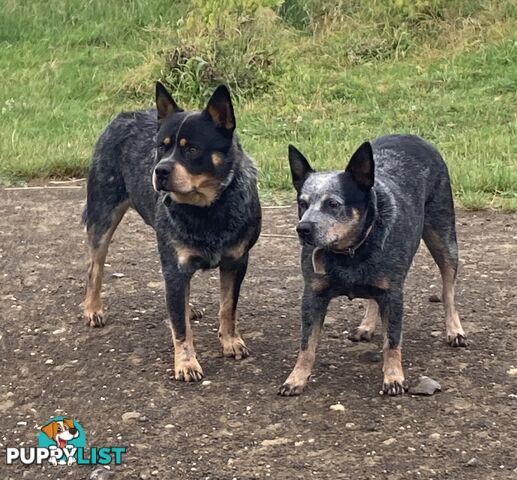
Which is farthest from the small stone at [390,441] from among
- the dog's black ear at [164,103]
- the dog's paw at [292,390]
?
the dog's black ear at [164,103]

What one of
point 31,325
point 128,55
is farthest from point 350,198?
point 128,55

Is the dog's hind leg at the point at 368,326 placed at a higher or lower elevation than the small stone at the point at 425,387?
lower

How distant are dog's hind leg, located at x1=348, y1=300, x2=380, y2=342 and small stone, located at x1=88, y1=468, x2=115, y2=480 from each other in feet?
5.77

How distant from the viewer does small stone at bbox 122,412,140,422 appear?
4821 mm

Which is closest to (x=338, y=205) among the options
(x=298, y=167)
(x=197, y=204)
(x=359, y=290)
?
(x=298, y=167)

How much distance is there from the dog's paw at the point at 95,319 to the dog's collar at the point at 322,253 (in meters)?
1.68

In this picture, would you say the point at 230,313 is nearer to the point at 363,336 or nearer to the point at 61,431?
the point at 363,336

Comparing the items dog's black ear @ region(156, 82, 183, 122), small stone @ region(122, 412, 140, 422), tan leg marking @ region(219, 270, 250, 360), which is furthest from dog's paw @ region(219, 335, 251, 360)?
dog's black ear @ region(156, 82, 183, 122)

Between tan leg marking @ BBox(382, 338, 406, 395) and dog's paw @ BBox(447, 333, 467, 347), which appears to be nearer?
tan leg marking @ BBox(382, 338, 406, 395)

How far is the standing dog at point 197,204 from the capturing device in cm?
498

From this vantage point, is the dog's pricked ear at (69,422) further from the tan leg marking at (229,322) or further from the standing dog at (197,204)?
the tan leg marking at (229,322)

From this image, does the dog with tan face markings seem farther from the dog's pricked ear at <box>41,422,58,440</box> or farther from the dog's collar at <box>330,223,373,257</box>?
the dog's pricked ear at <box>41,422,58,440</box>

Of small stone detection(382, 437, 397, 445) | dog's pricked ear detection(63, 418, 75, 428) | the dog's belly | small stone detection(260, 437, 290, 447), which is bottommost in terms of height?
dog's pricked ear detection(63, 418, 75, 428)

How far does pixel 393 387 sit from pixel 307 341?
465mm
